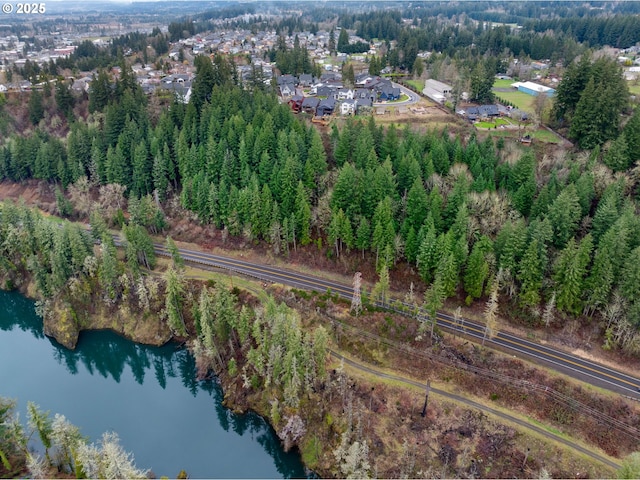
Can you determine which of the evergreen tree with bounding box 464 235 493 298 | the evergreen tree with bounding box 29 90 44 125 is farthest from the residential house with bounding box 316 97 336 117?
the evergreen tree with bounding box 29 90 44 125

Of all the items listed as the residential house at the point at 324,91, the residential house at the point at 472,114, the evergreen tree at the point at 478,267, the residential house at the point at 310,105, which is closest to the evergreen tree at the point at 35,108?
the residential house at the point at 310,105

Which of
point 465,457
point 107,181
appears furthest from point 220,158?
point 465,457

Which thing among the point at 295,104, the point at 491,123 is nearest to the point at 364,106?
the point at 295,104

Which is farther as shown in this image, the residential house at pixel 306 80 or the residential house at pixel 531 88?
the residential house at pixel 306 80

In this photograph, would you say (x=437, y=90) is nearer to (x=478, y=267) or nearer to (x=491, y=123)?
(x=491, y=123)

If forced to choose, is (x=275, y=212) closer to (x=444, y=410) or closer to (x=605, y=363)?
(x=444, y=410)

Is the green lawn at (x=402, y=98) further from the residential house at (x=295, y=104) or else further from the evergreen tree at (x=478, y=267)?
the evergreen tree at (x=478, y=267)

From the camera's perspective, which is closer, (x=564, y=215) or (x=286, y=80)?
(x=564, y=215)
